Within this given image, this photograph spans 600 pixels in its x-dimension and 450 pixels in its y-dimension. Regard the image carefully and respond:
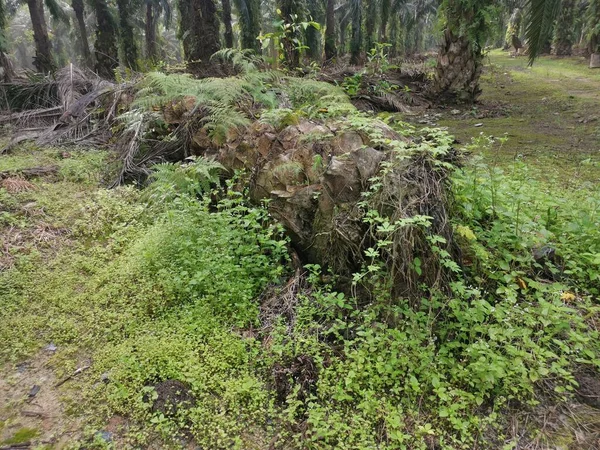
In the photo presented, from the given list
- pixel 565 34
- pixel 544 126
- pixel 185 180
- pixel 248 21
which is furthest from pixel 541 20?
pixel 565 34

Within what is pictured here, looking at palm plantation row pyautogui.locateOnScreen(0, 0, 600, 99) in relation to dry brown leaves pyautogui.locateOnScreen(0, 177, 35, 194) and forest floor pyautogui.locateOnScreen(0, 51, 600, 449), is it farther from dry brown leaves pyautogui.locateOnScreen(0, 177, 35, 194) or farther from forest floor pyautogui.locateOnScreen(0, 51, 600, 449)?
dry brown leaves pyautogui.locateOnScreen(0, 177, 35, 194)

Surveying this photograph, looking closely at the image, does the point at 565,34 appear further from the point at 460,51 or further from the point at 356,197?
the point at 356,197

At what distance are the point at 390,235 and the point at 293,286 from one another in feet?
2.75

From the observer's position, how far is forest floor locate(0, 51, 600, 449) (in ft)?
6.97

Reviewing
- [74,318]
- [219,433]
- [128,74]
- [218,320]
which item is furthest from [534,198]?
[128,74]

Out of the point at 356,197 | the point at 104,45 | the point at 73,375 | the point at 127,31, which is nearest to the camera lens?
the point at 73,375

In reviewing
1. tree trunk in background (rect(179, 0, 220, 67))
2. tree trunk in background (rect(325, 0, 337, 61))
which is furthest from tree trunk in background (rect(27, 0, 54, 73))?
tree trunk in background (rect(325, 0, 337, 61))

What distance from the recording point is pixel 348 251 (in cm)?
277

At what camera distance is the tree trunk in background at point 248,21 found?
15820 mm

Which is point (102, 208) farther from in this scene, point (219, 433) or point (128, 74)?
point (128, 74)

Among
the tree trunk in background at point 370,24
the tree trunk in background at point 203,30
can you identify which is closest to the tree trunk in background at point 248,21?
the tree trunk in background at point 370,24

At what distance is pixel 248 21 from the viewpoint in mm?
16062

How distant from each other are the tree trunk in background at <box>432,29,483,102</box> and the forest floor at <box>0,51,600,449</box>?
1.74ft

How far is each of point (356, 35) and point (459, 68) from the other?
9.23 m
